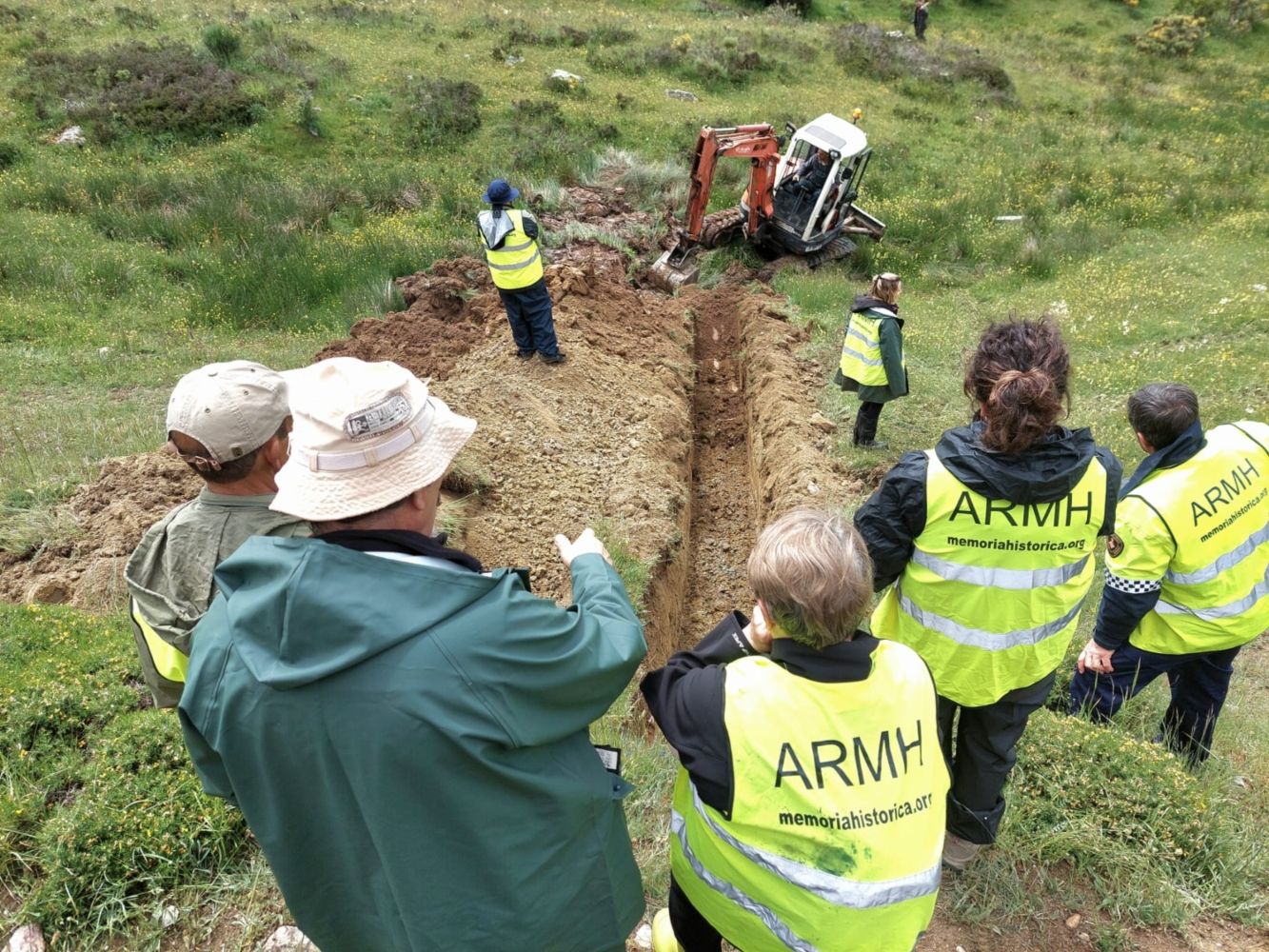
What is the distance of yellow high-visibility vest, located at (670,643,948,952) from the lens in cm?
184

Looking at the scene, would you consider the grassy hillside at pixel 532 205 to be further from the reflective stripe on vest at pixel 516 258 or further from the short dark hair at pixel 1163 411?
the reflective stripe on vest at pixel 516 258

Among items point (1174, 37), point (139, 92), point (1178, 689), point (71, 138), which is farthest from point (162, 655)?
point (1174, 37)

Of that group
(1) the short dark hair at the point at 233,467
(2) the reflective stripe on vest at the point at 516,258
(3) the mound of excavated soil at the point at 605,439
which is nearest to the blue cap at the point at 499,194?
(2) the reflective stripe on vest at the point at 516,258

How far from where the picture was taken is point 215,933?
282 cm

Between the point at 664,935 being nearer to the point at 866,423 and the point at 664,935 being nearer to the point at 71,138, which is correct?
the point at 866,423

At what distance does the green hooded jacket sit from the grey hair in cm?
37

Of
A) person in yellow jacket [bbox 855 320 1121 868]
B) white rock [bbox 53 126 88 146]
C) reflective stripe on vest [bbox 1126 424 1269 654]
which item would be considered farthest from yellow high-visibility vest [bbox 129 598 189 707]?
white rock [bbox 53 126 88 146]

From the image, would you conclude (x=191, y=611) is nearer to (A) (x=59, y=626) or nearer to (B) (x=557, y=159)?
(A) (x=59, y=626)

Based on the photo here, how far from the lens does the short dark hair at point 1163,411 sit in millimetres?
3396

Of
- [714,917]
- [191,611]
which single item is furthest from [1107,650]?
[191,611]

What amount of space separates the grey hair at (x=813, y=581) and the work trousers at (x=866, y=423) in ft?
19.1

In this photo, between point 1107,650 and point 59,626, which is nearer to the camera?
point 1107,650

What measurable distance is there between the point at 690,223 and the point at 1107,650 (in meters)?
10.1

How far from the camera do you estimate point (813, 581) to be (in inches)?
74.0
